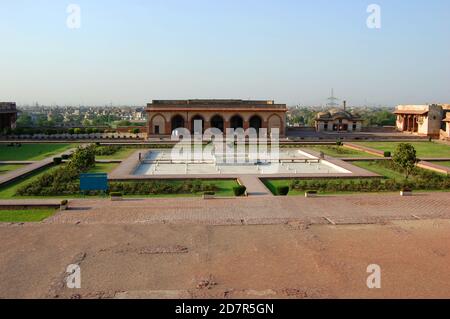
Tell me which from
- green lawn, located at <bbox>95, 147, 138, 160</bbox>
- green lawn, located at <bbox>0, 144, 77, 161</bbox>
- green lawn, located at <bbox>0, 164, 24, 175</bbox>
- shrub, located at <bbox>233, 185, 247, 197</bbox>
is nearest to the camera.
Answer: shrub, located at <bbox>233, 185, 247, 197</bbox>

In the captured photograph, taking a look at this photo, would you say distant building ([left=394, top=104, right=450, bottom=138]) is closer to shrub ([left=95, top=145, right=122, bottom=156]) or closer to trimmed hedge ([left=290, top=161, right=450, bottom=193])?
trimmed hedge ([left=290, top=161, right=450, bottom=193])

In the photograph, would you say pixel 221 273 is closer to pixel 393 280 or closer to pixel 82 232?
pixel 393 280


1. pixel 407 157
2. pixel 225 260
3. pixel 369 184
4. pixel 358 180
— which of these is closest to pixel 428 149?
pixel 407 157

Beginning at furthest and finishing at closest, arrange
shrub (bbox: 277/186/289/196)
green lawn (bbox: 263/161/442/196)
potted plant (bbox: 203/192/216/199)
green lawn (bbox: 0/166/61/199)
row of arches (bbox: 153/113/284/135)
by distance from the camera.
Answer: row of arches (bbox: 153/113/284/135), green lawn (bbox: 263/161/442/196), green lawn (bbox: 0/166/61/199), shrub (bbox: 277/186/289/196), potted plant (bbox: 203/192/216/199)

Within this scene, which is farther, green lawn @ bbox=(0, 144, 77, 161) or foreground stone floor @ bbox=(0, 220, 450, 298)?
green lawn @ bbox=(0, 144, 77, 161)

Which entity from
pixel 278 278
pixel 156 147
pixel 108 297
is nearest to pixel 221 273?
pixel 278 278

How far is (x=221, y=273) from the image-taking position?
A: 31.1ft

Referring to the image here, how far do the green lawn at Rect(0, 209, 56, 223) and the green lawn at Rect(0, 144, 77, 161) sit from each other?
15300mm

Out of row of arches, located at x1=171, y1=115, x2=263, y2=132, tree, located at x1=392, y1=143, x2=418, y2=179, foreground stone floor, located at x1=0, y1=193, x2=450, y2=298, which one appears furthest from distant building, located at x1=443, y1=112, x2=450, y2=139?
foreground stone floor, located at x1=0, y1=193, x2=450, y2=298

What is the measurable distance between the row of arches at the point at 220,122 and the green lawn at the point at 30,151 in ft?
41.9

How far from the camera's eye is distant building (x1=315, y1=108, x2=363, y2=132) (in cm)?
5547

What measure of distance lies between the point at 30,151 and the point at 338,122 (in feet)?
121

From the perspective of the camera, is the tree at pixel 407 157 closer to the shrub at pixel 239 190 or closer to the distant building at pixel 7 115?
the shrub at pixel 239 190

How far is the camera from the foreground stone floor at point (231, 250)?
28.7 feet
